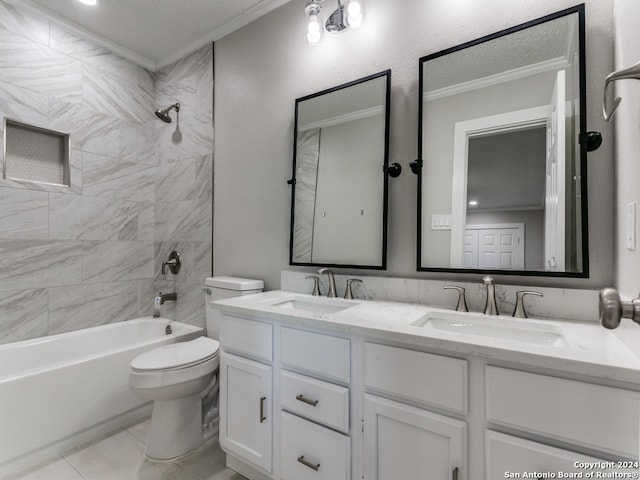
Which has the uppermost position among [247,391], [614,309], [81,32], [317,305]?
[81,32]

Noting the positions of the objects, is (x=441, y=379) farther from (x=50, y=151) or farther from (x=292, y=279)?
(x=50, y=151)

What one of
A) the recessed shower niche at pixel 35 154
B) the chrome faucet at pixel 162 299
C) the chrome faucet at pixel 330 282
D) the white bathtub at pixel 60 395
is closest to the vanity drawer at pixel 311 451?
the chrome faucet at pixel 330 282

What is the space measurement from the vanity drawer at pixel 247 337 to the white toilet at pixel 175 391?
0.34 metres

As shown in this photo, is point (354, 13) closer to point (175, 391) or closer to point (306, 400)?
point (306, 400)

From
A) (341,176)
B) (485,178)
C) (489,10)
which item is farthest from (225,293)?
(489,10)

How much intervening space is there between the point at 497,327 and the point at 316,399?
2.40 feet

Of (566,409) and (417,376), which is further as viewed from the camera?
(417,376)

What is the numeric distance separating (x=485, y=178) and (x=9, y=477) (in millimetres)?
2653

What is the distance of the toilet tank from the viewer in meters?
2.01

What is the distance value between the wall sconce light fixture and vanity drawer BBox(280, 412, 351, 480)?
6.05ft

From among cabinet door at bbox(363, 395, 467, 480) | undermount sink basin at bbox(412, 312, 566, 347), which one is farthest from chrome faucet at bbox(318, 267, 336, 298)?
cabinet door at bbox(363, 395, 467, 480)

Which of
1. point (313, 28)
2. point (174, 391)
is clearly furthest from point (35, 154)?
point (313, 28)

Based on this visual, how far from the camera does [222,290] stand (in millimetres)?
2104

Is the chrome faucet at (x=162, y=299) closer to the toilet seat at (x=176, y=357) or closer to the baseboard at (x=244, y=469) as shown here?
the toilet seat at (x=176, y=357)
